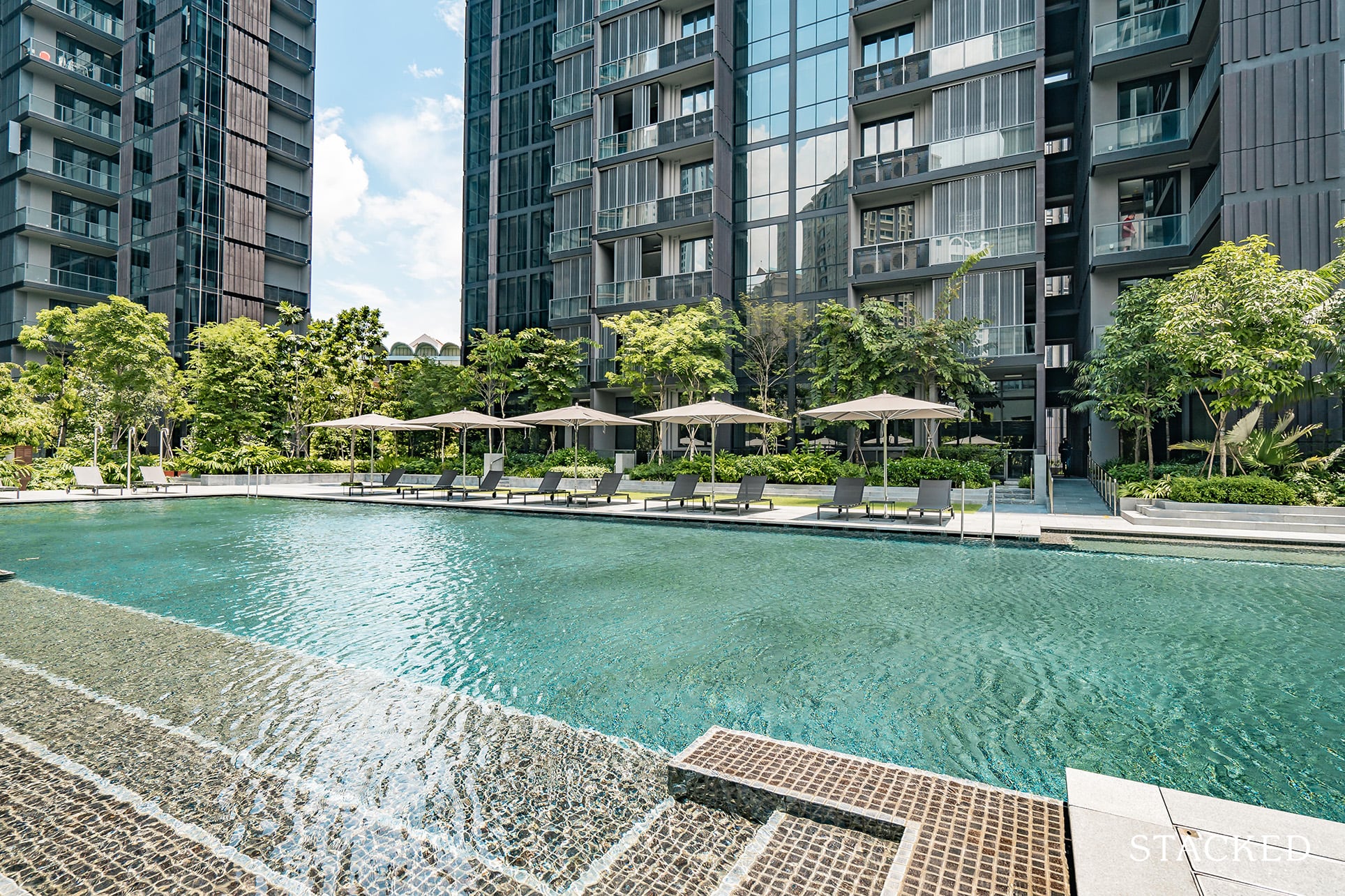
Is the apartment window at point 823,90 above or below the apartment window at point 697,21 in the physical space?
below

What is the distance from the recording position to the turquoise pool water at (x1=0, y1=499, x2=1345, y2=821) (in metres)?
3.94

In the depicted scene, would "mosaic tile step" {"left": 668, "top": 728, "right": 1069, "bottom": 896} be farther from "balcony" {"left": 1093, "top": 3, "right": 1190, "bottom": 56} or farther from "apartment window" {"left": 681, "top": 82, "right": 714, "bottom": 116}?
"apartment window" {"left": 681, "top": 82, "right": 714, "bottom": 116}

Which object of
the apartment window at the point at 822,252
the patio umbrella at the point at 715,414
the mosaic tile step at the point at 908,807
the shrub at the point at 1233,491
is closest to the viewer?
the mosaic tile step at the point at 908,807

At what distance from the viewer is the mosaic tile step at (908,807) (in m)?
2.34

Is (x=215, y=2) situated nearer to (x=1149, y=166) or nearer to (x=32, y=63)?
(x=32, y=63)

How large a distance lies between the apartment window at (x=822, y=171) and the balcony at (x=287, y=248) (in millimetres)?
30439

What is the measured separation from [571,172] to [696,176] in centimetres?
666

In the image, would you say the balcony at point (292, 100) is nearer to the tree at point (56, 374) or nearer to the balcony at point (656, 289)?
the tree at point (56, 374)

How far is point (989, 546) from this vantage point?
11.0 metres

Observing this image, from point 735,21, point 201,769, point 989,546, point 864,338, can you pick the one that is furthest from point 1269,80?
point 201,769

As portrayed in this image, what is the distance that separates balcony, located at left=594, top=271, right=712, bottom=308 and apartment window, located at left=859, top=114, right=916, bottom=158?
7454mm

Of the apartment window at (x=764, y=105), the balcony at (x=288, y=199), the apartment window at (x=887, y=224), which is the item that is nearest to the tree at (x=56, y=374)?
the balcony at (x=288, y=199)

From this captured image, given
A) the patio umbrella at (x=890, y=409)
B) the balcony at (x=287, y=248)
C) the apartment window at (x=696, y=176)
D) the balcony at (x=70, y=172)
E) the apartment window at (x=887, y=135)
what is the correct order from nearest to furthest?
the patio umbrella at (x=890, y=409)
the apartment window at (x=887, y=135)
the apartment window at (x=696, y=176)
the balcony at (x=70, y=172)
the balcony at (x=287, y=248)

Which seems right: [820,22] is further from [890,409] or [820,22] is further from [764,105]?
[890,409]
